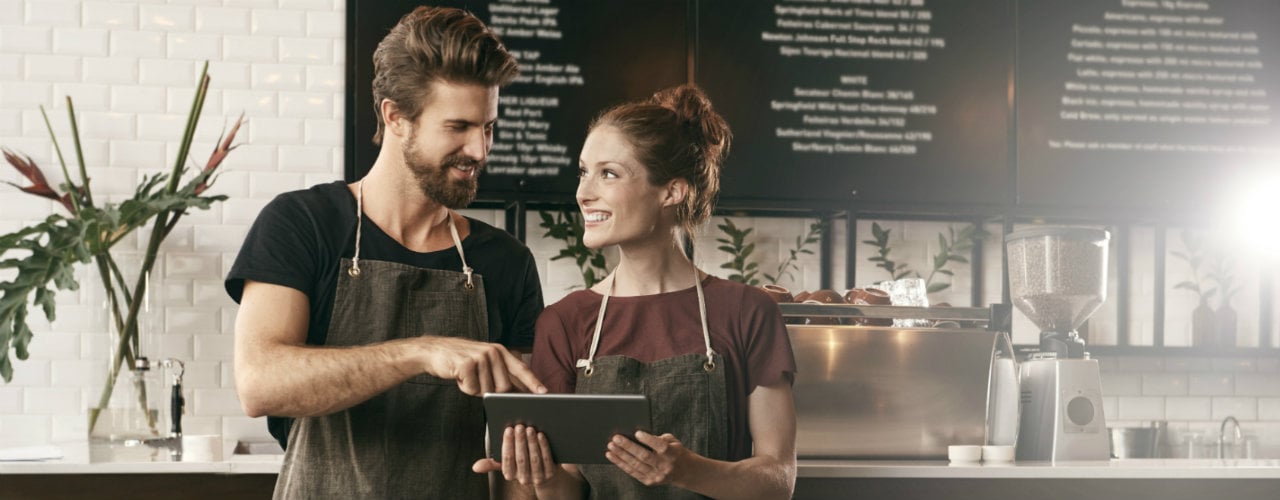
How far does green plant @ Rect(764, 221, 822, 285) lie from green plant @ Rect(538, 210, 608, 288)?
60 centimetres

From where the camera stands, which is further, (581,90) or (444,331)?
(581,90)

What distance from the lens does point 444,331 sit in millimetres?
1947

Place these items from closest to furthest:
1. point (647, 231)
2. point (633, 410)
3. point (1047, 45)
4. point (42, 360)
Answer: point (633, 410) < point (647, 231) < point (42, 360) < point (1047, 45)

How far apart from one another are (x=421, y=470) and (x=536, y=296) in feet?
1.23

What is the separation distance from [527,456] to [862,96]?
2587mm

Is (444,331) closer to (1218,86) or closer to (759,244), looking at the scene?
(759,244)

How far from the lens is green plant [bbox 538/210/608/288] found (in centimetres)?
396

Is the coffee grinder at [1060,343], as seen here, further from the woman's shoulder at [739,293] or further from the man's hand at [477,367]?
the man's hand at [477,367]

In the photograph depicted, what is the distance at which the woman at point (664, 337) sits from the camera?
1.95m

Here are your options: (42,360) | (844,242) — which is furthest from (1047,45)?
(42,360)

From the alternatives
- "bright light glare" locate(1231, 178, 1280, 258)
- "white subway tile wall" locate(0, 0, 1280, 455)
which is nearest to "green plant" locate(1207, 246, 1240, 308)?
"bright light glare" locate(1231, 178, 1280, 258)

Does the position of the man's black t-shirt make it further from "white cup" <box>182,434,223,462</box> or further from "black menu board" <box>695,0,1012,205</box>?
"black menu board" <box>695,0,1012,205</box>

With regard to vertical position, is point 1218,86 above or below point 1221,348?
above

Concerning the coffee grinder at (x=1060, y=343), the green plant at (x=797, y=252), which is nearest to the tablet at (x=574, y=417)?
the coffee grinder at (x=1060, y=343)
